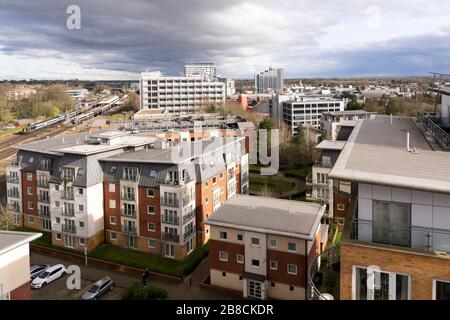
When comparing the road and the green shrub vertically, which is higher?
the green shrub

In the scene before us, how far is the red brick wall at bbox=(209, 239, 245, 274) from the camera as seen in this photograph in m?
17.8

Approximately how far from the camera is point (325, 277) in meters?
7.71

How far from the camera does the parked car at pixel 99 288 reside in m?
17.7

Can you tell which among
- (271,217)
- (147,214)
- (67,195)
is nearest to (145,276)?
(147,214)

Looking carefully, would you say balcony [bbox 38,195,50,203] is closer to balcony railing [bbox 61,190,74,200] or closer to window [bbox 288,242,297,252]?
balcony railing [bbox 61,190,74,200]

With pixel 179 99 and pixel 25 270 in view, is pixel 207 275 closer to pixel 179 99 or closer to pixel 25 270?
pixel 25 270

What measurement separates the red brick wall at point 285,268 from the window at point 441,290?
11.0 metres

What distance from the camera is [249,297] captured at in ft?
57.3

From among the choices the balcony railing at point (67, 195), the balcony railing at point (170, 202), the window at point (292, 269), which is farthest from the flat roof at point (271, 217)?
the balcony railing at point (67, 195)

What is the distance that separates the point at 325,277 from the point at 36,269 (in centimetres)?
1755

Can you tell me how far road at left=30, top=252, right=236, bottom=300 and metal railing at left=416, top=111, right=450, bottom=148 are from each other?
1126 cm

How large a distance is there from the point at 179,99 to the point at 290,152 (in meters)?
43.6

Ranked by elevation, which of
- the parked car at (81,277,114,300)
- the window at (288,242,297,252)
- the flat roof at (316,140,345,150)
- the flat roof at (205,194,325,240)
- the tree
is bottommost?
the parked car at (81,277,114,300)

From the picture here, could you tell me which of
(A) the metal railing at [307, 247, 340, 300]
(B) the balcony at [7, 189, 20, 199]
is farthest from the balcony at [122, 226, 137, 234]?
(A) the metal railing at [307, 247, 340, 300]
